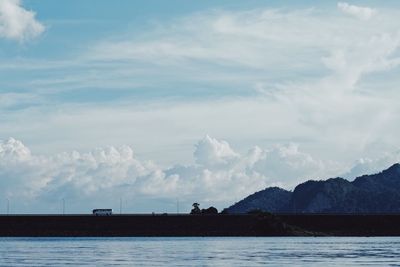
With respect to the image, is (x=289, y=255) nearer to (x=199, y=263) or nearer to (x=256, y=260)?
(x=256, y=260)

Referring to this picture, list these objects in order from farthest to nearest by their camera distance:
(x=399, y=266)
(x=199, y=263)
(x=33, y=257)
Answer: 1. (x=33, y=257)
2. (x=199, y=263)
3. (x=399, y=266)

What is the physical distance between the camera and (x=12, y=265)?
330 feet

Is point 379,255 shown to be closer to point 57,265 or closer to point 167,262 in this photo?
point 167,262

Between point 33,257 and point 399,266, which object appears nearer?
point 399,266

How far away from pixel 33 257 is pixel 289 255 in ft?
111

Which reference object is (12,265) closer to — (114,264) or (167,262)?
(114,264)

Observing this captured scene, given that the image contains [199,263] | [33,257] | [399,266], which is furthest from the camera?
[33,257]

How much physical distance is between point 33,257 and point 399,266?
4759 centimetres

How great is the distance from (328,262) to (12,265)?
35755mm

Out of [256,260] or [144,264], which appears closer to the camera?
[144,264]

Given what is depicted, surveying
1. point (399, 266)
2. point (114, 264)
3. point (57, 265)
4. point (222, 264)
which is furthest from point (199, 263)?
point (399, 266)

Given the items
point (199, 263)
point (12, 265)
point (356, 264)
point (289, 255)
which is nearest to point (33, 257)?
point (12, 265)

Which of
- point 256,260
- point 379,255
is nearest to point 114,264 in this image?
point 256,260

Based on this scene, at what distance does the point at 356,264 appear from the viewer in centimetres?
10194
